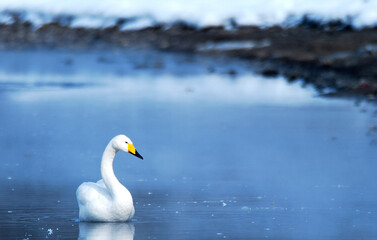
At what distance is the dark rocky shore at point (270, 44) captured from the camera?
20859 millimetres

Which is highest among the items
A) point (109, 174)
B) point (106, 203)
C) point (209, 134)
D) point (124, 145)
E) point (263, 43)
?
point (263, 43)

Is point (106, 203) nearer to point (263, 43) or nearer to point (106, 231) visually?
point (106, 231)

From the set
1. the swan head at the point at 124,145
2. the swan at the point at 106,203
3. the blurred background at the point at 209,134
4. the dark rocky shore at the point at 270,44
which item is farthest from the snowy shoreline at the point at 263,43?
the swan at the point at 106,203

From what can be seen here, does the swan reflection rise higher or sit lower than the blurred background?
lower

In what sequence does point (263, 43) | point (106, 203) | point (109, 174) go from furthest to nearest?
point (263, 43)
point (109, 174)
point (106, 203)

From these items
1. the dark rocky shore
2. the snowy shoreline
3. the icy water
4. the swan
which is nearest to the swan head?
the swan

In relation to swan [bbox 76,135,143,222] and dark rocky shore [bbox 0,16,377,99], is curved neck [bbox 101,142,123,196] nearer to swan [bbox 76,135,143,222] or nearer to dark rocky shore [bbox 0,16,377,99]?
swan [bbox 76,135,143,222]

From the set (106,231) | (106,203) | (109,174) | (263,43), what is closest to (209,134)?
(109,174)

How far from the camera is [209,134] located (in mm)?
12625

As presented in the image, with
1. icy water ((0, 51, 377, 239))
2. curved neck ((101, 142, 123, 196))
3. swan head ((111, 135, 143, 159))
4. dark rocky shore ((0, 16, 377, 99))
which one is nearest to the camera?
icy water ((0, 51, 377, 239))

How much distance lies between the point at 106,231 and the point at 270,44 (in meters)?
23.0

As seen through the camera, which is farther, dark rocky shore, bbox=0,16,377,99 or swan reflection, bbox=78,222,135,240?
dark rocky shore, bbox=0,16,377,99

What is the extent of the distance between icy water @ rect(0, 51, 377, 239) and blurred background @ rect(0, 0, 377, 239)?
2cm

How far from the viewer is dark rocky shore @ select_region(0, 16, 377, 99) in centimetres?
2086
